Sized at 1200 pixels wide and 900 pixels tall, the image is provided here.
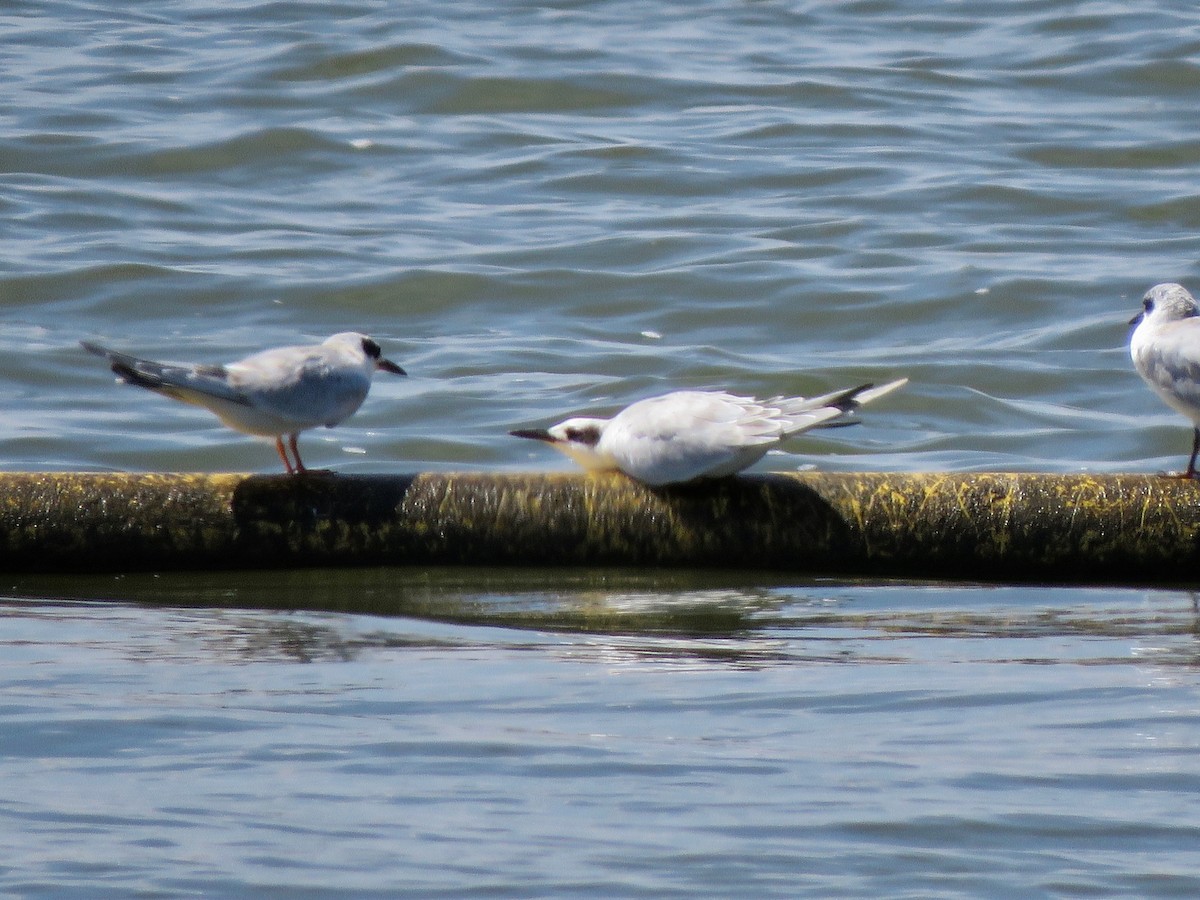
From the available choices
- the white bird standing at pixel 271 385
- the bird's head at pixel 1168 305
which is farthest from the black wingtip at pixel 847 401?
the white bird standing at pixel 271 385

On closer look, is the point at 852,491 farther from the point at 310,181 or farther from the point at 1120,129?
the point at 1120,129

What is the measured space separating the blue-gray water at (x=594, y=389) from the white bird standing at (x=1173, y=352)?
847mm

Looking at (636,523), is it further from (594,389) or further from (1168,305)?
(594,389)

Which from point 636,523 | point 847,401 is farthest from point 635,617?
point 847,401

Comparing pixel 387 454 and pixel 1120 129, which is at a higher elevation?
pixel 1120 129

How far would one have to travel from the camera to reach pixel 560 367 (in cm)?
1048

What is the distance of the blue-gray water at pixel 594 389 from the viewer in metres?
3.11

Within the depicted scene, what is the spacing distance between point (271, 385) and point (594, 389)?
14.7 ft

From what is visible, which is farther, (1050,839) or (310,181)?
(310,181)

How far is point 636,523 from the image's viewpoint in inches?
210

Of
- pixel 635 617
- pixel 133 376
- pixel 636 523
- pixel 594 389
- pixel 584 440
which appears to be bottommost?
pixel 594 389

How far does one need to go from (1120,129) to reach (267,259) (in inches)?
288

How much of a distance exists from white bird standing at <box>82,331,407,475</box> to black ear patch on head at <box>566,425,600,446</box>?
0.64m

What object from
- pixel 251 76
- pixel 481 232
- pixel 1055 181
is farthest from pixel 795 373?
pixel 251 76
